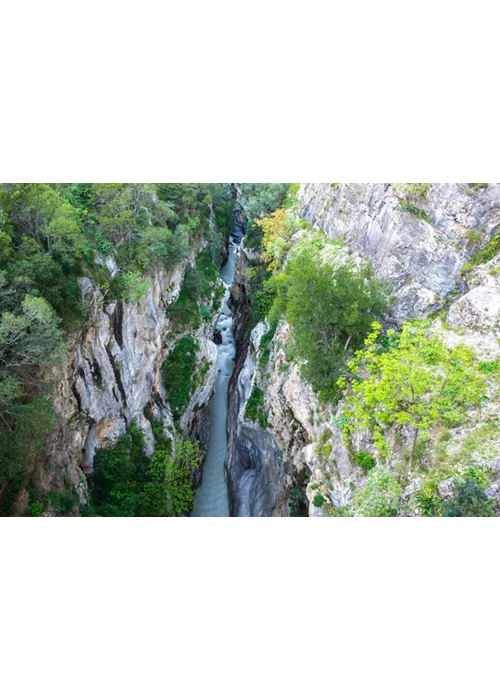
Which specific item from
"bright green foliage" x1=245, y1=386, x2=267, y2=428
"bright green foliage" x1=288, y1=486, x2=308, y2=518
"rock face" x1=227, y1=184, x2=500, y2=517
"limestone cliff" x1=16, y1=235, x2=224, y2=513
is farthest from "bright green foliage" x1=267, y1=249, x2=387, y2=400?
"limestone cliff" x1=16, y1=235, x2=224, y2=513

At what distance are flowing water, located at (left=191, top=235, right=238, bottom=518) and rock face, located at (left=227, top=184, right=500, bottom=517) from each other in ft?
2.72

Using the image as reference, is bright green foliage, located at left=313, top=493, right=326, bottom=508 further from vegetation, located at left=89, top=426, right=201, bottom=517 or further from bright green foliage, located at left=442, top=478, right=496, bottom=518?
vegetation, located at left=89, top=426, right=201, bottom=517

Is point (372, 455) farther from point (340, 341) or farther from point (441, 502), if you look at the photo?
point (340, 341)

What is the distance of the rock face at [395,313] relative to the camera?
6387 millimetres

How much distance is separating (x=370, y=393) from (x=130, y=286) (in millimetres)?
7193

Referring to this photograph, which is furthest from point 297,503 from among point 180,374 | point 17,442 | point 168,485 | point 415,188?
point 415,188

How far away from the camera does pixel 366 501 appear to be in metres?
5.53

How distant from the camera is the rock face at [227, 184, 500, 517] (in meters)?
6.39

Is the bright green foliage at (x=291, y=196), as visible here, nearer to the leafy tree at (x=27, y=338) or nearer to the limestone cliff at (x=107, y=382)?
the limestone cliff at (x=107, y=382)

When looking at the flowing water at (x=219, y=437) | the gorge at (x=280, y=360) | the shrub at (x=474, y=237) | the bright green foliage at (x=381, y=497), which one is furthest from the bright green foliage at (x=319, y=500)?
the shrub at (x=474, y=237)

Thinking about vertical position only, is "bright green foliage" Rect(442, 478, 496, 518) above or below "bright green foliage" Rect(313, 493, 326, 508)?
above

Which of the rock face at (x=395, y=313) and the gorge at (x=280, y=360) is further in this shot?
the rock face at (x=395, y=313)

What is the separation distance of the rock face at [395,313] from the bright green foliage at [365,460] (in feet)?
0.42
